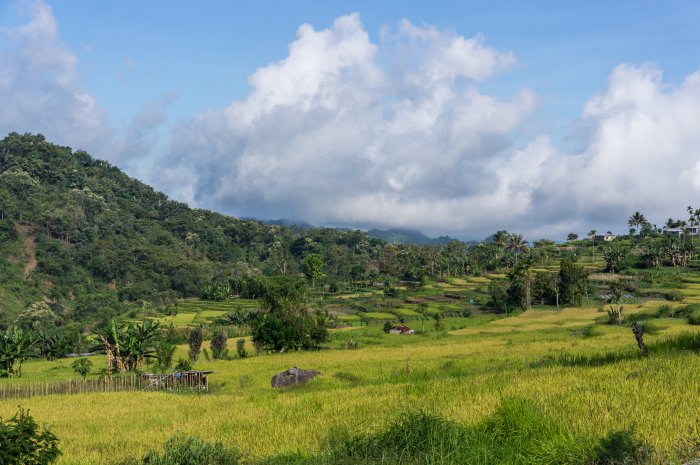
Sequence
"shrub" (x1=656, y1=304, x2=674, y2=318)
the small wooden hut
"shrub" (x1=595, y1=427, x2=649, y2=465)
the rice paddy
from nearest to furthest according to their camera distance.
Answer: "shrub" (x1=595, y1=427, x2=649, y2=465)
the rice paddy
the small wooden hut
"shrub" (x1=656, y1=304, x2=674, y2=318)

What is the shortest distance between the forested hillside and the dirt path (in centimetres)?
26

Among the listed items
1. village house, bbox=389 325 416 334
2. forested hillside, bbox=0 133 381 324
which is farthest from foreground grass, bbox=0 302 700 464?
forested hillside, bbox=0 133 381 324

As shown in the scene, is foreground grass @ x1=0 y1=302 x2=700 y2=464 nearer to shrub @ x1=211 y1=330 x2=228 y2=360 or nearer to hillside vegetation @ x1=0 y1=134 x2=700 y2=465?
hillside vegetation @ x1=0 y1=134 x2=700 y2=465

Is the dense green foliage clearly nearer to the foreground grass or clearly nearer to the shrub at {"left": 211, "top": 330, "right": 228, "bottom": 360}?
the foreground grass

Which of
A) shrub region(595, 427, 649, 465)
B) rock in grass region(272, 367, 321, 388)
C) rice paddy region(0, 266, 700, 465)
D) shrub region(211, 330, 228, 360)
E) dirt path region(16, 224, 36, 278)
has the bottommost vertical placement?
shrub region(211, 330, 228, 360)

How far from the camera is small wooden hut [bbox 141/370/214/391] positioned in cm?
3077

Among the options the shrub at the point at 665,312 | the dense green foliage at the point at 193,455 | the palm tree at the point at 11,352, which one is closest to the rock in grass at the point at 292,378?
the dense green foliage at the point at 193,455

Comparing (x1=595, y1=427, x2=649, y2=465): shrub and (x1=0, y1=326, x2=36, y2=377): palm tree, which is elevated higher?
(x1=595, y1=427, x2=649, y2=465): shrub

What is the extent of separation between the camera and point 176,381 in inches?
1228

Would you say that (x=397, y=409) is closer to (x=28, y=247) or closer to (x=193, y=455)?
(x=193, y=455)

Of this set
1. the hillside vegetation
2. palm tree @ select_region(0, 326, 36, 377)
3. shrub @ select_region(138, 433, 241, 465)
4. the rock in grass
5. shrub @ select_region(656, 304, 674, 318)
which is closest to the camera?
shrub @ select_region(138, 433, 241, 465)

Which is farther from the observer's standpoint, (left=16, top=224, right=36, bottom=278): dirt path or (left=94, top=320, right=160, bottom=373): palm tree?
(left=16, top=224, right=36, bottom=278): dirt path

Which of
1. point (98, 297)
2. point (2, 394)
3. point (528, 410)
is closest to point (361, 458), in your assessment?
point (528, 410)

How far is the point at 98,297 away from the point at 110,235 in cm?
3745
